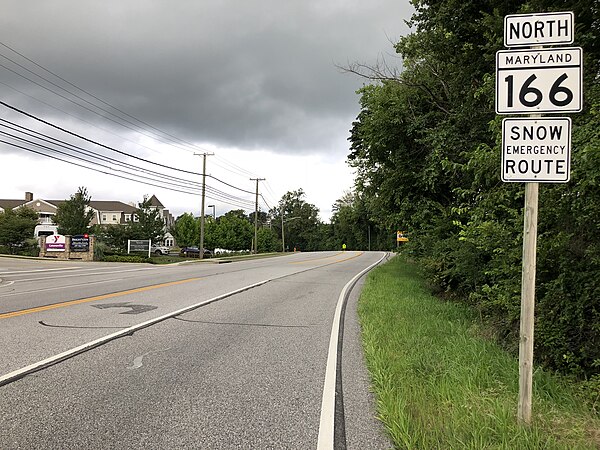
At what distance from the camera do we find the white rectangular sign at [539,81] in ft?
12.5

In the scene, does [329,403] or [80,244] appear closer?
[329,403]

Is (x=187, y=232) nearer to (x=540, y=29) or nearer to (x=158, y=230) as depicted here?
(x=158, y=230)

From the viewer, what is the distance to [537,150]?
3.85m

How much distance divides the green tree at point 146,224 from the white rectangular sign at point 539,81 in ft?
167

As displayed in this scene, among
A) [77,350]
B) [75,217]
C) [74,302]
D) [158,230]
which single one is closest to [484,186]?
[77,350]

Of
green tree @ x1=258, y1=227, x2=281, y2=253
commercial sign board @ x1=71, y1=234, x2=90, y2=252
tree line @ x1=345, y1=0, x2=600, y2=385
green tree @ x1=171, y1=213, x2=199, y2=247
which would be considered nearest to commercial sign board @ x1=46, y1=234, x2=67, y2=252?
commercial sign board @ x1=71, y1=234, x2=90, y2=252

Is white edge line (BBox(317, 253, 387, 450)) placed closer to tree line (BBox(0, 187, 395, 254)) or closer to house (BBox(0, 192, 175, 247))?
tree line (BBox(0, 187, 395, 254))

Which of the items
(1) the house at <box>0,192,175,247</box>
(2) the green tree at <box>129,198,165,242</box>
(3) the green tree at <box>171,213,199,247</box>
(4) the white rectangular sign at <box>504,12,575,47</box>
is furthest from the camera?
(1) the house at <box>0,192,175,247</box>

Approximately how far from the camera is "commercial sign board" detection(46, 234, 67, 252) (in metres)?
37.1

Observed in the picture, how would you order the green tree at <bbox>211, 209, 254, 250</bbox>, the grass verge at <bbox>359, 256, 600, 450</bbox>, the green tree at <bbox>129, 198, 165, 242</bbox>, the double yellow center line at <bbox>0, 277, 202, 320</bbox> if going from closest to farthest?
the grass verge at <bbox>359, 256, 600, 450</bbox> < the double yellow center line at <bbox>0, 277, 202, 320</bbox> < the green tree at <bbox>129, 198, 165, 242</bbox> < the green tree at <bbox>211, 209, 254, 250</bbox>

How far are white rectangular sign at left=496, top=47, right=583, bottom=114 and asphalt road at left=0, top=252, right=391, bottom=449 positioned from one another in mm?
3034

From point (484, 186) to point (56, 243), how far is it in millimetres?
36651

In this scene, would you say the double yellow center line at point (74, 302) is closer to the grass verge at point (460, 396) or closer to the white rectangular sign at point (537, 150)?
the grass verge at point (460, 396)

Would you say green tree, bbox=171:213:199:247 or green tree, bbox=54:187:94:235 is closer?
green tree, bbox=54:187:94:235
